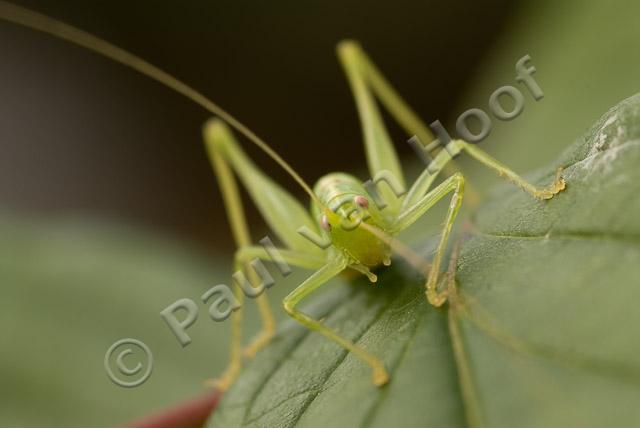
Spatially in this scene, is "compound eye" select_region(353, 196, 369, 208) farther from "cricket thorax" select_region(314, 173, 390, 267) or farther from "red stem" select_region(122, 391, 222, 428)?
"red stem" select_region(122, 391, 222, 428)

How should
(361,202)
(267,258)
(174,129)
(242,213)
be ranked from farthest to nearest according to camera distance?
(174,129)
(242,213)
(267,258)
(361,202)

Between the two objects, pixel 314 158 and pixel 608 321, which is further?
pixel 314 158

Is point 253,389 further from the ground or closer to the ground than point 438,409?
further from the ground

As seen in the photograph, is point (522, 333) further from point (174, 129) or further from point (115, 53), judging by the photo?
point (174, 129)

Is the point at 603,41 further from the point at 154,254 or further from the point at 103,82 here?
the point at 103,82

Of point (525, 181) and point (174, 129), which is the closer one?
point (525, 181)

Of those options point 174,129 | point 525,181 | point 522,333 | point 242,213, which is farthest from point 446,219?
point 174,129

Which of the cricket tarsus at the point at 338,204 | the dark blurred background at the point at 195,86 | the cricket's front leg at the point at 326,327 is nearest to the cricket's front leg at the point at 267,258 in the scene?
the cricket tarsus at the point at 338,204

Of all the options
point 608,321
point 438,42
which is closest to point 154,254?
point 438,42
